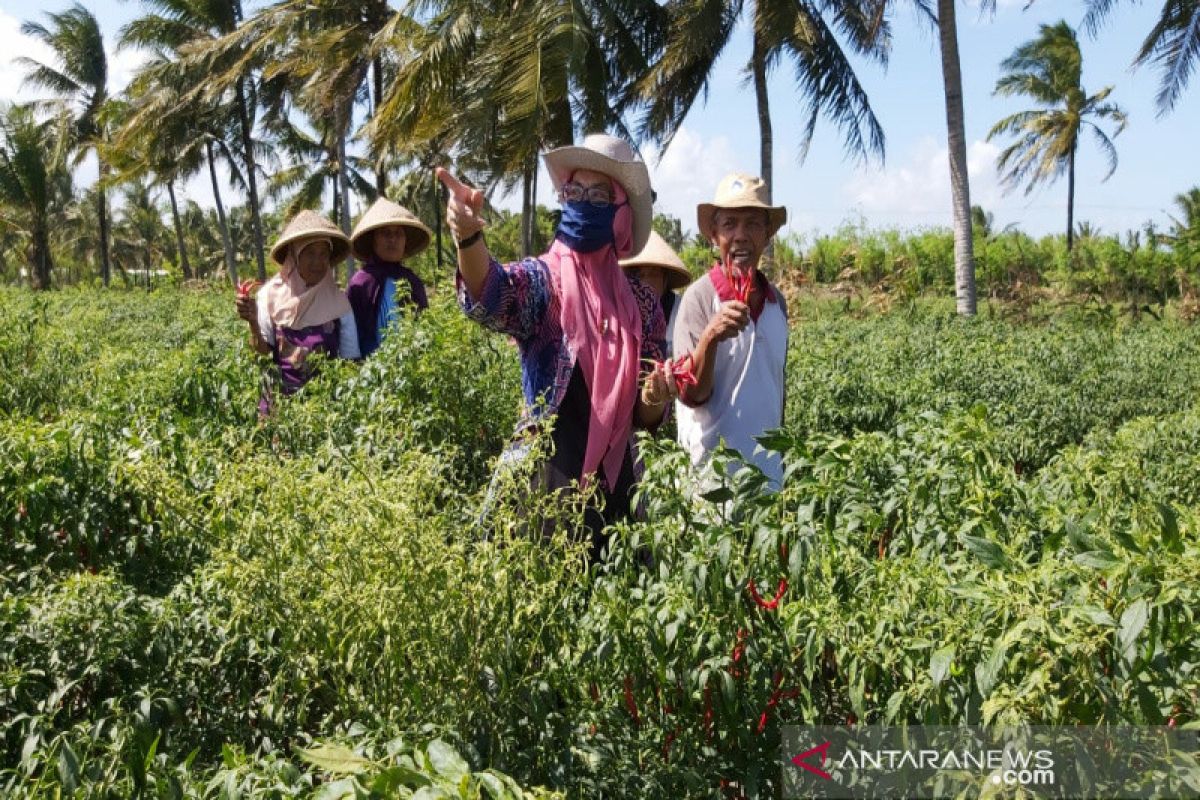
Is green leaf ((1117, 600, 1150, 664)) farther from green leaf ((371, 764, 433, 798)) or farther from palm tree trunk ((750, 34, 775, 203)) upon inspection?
palm tree trunk ((750, 34, 775, 203))

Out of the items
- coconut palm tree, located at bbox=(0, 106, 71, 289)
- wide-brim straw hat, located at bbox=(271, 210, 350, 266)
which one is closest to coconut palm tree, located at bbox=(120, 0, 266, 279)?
coconut palm tree, located at bbox=(0, 106, 71, 289)

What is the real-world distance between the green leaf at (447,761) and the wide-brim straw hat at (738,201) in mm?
2013

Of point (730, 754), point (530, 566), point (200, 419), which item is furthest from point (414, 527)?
point (200, 419)

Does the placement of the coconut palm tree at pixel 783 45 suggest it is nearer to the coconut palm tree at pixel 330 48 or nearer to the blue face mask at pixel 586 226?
the coconut palm tree at pixel 330 48

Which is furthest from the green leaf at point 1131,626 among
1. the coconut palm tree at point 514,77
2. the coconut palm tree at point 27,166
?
the coconut palm tree at point 27,166

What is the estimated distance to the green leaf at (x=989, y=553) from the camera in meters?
1.42

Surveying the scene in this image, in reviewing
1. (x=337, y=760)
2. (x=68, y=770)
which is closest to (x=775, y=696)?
(x=337, y=760)

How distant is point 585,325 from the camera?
267cm

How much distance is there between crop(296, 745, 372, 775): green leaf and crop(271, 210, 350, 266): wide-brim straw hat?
3221 millimetres

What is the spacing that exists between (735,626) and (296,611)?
25.2 inches

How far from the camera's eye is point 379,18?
18750 millimetres

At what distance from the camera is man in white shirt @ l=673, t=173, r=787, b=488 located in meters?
2.96

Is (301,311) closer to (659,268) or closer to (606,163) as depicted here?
(659,268)

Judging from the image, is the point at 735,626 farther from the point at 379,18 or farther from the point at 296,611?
the point at 379,18
